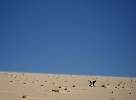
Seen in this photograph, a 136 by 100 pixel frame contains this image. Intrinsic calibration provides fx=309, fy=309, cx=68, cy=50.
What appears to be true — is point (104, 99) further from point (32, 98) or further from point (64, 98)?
point (32, 98)

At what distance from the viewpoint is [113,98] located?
2528cm

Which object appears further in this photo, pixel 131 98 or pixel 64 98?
pixel 131 98

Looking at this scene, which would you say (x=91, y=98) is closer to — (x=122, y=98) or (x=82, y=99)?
(x=82, y=99)

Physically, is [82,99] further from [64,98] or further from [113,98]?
[113,98]

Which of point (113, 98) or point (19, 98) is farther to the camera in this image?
point (113, 98)

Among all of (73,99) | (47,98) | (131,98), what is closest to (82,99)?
(73,99)

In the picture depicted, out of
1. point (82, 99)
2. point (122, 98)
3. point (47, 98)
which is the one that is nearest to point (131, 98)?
point (122, 98)

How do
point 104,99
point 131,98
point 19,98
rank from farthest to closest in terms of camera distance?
point 131,98, point 104,99, point 19,98

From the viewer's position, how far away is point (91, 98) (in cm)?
2483

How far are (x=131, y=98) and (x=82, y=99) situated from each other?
480cm

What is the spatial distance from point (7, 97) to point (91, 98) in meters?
6.68

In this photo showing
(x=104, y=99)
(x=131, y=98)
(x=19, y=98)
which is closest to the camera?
(x=19, y=98)

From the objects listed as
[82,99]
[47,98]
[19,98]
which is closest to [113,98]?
[82,99]

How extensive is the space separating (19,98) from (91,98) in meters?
5.87
